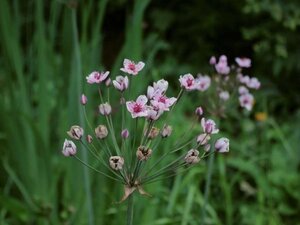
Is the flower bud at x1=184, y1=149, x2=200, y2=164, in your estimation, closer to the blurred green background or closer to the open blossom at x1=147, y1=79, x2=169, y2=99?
the open blossom at x1=147, y1=79, x2=169, y2=99

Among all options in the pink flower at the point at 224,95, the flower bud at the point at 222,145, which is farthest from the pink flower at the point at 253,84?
the flower bud at the point at 222,145

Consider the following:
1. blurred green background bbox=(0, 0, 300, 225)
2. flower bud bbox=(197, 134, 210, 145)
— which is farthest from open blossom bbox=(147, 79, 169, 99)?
blurred green background bbox=(0, 0, 300, 225)

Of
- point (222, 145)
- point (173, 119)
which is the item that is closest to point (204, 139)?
point (222, 145)

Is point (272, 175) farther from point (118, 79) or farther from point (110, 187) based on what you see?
point (118, 79)

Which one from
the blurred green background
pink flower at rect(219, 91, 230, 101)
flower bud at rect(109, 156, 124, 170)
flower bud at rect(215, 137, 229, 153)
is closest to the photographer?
flower bud at rect(109, 156, 124, 170)

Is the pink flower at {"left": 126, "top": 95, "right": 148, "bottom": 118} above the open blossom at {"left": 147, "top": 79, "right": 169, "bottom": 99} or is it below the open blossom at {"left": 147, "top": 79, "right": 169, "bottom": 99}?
below

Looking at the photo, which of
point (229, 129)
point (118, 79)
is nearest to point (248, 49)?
point (229, 129)

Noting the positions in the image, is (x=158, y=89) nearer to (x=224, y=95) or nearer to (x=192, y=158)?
(x=192, y=158)

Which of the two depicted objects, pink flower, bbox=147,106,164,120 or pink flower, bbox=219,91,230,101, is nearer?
pink flower, bbox=147,106,164,120
